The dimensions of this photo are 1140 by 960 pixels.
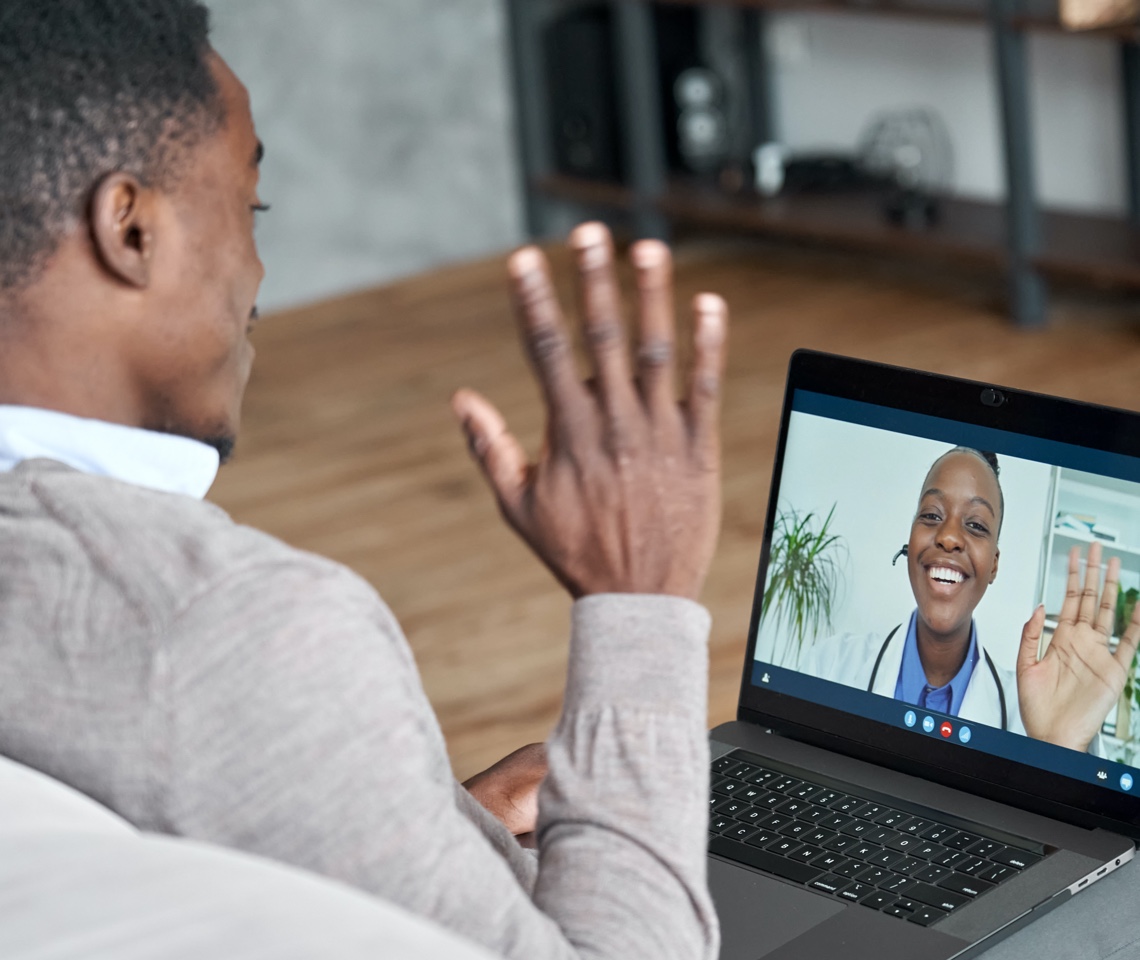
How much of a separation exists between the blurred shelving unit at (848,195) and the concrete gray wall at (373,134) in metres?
0.12

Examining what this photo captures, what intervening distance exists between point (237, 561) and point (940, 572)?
534mm

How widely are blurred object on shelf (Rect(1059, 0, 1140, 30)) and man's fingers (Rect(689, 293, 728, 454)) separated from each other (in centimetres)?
329

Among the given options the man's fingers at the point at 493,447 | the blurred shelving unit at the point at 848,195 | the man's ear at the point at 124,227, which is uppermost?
the man's ear at the point at 124,227

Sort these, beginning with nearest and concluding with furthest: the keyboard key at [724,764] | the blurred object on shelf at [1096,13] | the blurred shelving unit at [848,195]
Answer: the keyboard key at [724,764], the blurred object on shelf at [1096,13], the blurred shelving unit at [848,195]

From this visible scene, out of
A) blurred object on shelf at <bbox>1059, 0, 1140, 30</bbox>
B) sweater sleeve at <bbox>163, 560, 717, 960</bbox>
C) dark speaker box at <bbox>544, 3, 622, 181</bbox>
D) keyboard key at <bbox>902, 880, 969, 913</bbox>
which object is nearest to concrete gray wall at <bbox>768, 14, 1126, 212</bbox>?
Answer: blurred object on shelf at <bbox>1059, 0, 1140, 30</bbox>

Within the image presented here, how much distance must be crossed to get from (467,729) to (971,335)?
1.98m

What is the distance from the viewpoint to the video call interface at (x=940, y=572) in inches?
40.9

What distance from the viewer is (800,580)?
1172 millimetres

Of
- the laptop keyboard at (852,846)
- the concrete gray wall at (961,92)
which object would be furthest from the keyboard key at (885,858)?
the concrete gray wall at (961,92)

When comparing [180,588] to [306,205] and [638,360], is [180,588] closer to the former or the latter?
[638,360]

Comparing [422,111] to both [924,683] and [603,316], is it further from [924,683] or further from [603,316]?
[603,316]

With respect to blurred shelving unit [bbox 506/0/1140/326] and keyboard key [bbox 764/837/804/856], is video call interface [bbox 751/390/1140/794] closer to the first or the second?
keyboard key [bbox 764/837/804/856]

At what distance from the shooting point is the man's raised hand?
0.74 metres

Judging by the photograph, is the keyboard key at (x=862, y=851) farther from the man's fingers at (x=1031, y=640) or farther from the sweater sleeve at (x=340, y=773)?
the sweater sleeve at (x=340, y=773)
